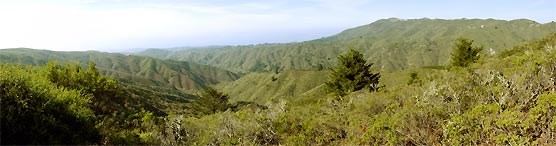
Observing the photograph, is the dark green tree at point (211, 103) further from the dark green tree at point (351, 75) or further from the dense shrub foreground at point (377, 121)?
the dense shrub foreground at point (377, 121)

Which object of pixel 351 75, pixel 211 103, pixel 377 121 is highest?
pixel 377 121

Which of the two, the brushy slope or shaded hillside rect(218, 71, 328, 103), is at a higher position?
the brushy slope

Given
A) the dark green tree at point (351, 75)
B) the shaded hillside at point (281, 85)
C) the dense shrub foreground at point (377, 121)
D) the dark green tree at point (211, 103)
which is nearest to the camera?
the dense shrub foreground at point (377, 121)

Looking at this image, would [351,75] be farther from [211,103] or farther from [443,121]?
[443,121]

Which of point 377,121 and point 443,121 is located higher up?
point 443,121

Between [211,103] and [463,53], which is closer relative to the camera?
[463,53]

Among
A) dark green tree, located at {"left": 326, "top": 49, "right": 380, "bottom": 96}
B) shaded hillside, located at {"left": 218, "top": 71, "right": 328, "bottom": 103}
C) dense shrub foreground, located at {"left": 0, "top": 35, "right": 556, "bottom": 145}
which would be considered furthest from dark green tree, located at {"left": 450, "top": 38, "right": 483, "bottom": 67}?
shaded hillside, located at {"left": 218, "top": 71, "right": 328, "bottom": 103}

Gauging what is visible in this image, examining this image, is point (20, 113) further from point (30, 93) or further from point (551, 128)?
point (551, 128)

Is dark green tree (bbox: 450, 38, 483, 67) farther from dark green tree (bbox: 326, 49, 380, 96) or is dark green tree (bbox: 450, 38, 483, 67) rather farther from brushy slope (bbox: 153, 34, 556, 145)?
brushy slope (bbox: 153, 34, 556, 145)

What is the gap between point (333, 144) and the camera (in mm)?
13492

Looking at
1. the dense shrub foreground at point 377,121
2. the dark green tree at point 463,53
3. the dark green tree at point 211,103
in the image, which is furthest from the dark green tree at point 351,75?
the dark green tree at point 211,103

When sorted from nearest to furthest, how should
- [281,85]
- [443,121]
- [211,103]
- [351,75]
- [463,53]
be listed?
[443,121] → [351,75] → [463,53] → [211,103] → [281,85]

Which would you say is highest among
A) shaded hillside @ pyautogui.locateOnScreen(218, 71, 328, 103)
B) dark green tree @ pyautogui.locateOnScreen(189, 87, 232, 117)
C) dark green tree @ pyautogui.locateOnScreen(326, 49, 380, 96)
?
dark green tree @ pyautogui.locateOnScreen(326, 49, 380, 96)

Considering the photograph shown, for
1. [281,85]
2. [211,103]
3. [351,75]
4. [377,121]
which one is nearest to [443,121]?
[377,121]
